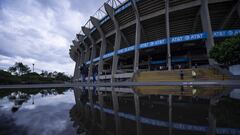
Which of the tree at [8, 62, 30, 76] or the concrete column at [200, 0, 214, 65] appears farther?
the tree at [8, 62, 30, 76]

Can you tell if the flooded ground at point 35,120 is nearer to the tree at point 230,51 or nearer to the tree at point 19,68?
the tree at point 230,51

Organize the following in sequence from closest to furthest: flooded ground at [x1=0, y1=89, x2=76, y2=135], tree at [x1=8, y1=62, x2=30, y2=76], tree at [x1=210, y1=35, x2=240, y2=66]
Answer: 1. flooded ground at [x1=0, y1=89, x2=76, y2=135]
2. tree at [x1=210, y1=35, x2=240, y2=66]
3. tree at [x1=8, y1=62, x2=30, y2=76]

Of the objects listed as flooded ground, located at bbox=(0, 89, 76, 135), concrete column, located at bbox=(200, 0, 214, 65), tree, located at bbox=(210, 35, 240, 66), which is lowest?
flooded ground, located at bbox=(0, 89, 76, 135)

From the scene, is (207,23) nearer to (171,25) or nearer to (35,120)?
(171,25)

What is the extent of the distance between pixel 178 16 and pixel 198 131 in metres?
29.1

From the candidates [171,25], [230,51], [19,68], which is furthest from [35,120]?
[19,68]

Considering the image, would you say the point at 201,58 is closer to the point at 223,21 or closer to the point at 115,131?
the point at 223,21

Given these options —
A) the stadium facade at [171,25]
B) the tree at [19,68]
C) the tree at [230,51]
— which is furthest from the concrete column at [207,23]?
the tree at [19,68]

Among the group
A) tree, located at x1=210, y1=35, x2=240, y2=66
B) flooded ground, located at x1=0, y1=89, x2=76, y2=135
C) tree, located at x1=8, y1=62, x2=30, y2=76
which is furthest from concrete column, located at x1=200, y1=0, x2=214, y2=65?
tree, located at x1=8, y1=62, x2=30, y2=76

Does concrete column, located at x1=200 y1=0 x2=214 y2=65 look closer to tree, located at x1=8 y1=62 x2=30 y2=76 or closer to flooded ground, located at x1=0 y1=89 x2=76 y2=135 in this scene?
flooded ground, located at x1=0 y1=89 x2=76 y2=135

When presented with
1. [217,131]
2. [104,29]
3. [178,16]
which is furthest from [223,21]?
[217,131]

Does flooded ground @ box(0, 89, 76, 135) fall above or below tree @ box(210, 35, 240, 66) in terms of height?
below

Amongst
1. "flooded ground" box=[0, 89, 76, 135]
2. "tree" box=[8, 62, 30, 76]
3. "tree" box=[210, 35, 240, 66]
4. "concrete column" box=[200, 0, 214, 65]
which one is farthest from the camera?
"tree" box=[8, 62, 30, 76]

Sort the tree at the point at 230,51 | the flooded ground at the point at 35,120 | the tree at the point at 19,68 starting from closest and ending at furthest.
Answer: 1. the flooded ground at the point at 35,120
2. the tree at the point at 230,51
3. the tree at the point at 19,68
